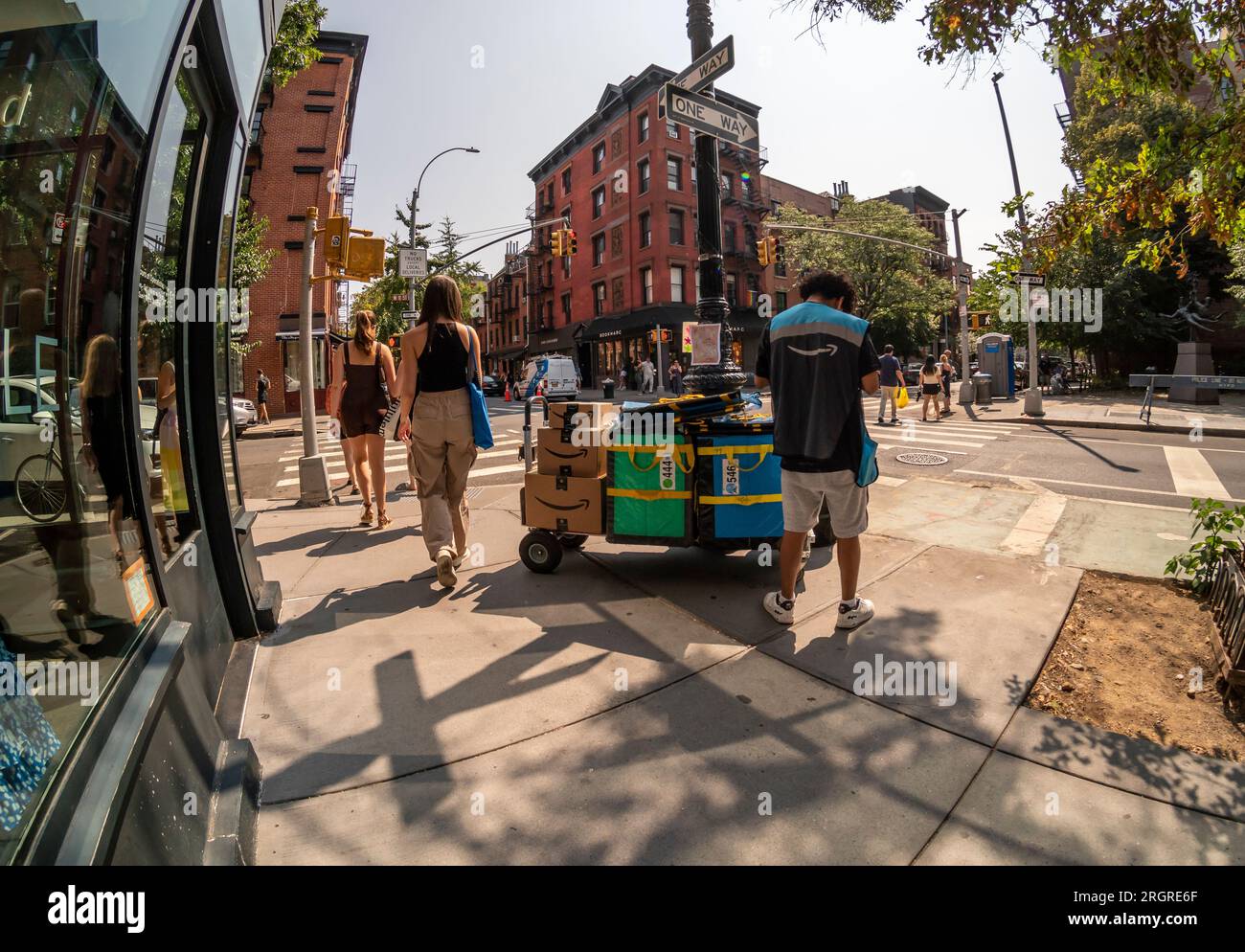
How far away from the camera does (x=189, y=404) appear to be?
3229mm

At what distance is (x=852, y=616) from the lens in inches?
141

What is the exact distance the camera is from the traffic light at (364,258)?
346 inches

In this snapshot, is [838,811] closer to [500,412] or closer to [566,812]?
[566,812]

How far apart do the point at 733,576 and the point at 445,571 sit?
2013mm

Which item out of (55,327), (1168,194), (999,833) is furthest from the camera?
(1168,194)

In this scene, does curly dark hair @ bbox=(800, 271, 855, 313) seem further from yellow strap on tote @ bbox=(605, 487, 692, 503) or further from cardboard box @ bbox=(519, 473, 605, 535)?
cardboard box @ bbox=(519, 473, 605, 535)

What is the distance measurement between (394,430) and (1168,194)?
6238 millimetres

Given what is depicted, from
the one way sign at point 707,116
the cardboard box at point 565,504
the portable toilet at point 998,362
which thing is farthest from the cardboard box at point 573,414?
the portable toilet at point 998,362

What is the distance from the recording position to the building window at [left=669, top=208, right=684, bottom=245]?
36.2 m

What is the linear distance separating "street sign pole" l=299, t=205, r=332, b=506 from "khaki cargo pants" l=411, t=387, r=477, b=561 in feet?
11.3

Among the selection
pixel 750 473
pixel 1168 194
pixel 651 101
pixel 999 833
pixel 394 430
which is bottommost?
pixel 999 833

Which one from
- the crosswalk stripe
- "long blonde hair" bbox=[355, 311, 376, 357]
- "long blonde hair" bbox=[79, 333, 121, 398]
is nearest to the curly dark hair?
"long blonde hair" bbox=[79, 333, 121, 398]

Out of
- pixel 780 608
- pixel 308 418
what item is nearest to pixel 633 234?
pixel 308 418
